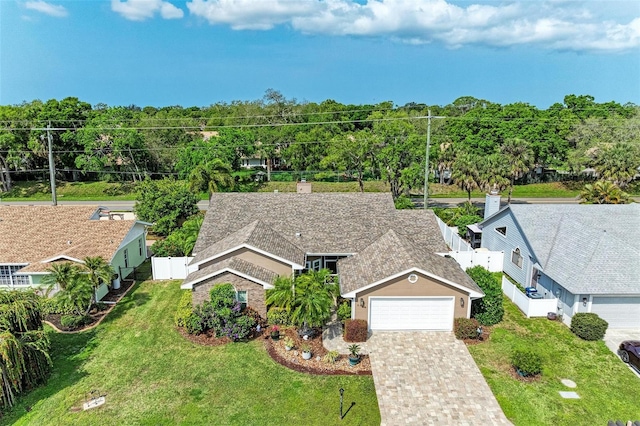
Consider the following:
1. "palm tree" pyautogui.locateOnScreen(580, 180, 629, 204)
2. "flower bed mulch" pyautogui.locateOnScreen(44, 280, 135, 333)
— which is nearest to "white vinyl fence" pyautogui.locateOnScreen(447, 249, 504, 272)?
"palm tree" pyautogui.locateOnScreen(580, 180, 629, 204)

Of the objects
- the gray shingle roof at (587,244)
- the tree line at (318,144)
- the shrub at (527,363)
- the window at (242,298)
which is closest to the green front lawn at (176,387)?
the window at (242,298)

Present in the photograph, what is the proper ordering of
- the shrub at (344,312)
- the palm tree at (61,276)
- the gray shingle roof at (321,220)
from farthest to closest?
the gray shingle roof at (321,220)
the palm tree at (61,276)
the shrub at (344,312)

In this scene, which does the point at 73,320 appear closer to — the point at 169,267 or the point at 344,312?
the point at 169,267

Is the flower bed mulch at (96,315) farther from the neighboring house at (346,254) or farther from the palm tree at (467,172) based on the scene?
the palm tree at (467,172)

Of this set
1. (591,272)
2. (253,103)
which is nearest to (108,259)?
(591,272)

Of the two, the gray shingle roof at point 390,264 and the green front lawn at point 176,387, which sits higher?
the gray shingle roof at point 390,264

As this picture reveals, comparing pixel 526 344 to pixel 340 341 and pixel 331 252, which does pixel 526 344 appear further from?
pixel 331 252

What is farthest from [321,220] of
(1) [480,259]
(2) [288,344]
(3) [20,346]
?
(3) [20,346]
